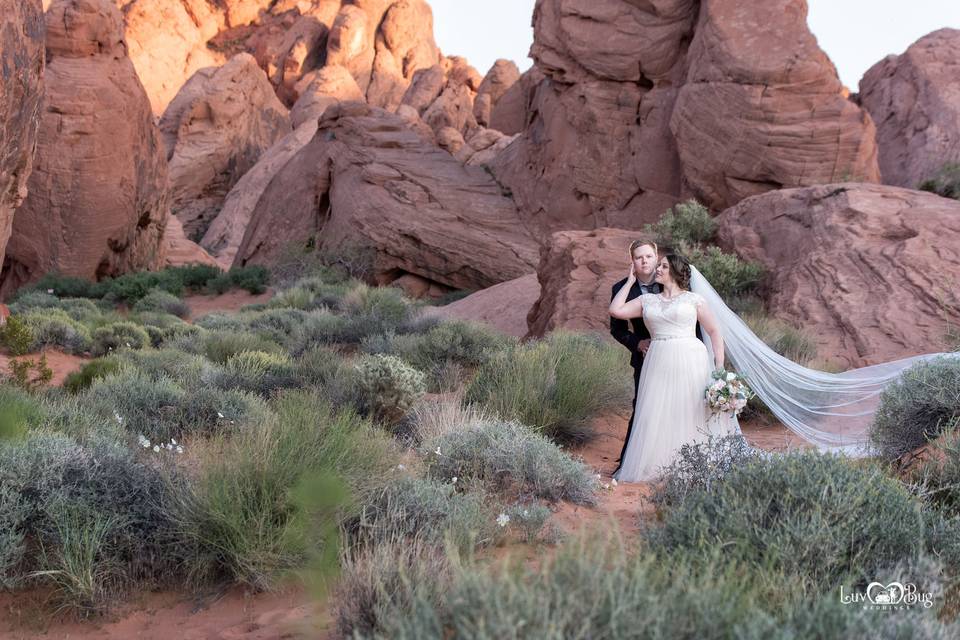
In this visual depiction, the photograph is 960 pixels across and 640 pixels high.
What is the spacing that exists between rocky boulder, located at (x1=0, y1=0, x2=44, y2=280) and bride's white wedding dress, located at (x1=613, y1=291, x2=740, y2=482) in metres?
6.40

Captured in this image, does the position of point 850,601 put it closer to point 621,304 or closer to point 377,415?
point 621,304

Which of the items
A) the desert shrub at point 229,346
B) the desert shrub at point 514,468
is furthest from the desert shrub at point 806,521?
the desert shrub at point 229,346

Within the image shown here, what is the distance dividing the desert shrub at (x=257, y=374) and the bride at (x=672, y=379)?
3.70 meters

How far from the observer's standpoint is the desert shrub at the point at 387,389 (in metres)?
7.07

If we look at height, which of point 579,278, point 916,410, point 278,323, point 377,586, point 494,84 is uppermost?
point 494,84

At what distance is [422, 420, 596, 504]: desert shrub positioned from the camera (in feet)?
16.3

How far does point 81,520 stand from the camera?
3.91 m

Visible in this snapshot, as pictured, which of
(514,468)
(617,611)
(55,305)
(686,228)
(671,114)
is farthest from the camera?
(671,114)

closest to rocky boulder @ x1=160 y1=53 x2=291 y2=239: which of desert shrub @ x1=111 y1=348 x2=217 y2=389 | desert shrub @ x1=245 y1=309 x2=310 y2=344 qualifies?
desert shrub @ x1=245 y1=309 x2=310 y2=344

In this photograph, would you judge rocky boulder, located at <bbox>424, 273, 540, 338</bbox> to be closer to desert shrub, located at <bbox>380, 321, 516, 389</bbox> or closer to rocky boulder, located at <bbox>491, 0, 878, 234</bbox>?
desert shrub, located at <bbox>380, 321, 516, 389</bbox>

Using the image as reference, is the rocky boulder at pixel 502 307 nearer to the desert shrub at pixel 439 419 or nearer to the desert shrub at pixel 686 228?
the desert shrub at pixel 686 228

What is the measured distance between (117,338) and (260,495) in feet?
28.2

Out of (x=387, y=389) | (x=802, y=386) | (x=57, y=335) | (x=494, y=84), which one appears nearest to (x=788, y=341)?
(x=802, y=386)

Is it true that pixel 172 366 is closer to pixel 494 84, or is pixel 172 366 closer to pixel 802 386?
pixel 802 386
